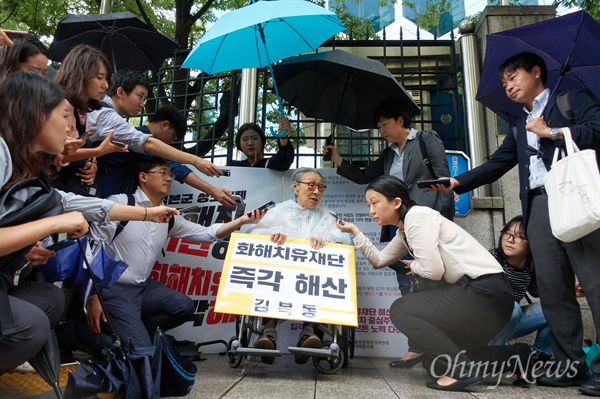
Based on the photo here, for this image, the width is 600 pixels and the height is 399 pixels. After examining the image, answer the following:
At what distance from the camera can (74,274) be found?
3.11 meters

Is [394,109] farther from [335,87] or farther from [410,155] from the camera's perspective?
[335,87]

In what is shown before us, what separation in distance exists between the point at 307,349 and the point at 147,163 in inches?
83.3

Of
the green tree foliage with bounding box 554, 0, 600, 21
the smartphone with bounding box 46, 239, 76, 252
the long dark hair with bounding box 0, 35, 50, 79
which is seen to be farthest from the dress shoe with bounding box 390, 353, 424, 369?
the green tree foliage with bounding box 554, 0, 600, 21

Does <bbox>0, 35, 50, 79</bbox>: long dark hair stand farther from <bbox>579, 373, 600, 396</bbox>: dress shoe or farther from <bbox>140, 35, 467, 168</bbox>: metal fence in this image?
<bbox>579, 373, 600, 396</bbox>: dress shoe

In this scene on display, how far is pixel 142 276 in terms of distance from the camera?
4102mm

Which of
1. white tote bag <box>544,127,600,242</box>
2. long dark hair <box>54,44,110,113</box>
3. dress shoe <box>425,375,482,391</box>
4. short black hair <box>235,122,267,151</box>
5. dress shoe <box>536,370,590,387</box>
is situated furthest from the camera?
short black hair <box>235,122,267,151</box>

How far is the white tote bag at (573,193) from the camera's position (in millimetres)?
2984

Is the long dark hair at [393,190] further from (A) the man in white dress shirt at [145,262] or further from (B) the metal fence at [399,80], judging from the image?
Answer: (B) the metal fence at [399,80]

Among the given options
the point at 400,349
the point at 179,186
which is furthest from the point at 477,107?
the point at 179,186

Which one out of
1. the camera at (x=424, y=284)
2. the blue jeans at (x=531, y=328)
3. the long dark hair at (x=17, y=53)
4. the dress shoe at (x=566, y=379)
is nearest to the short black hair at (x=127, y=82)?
the long dark hair at (x=17, y=53)

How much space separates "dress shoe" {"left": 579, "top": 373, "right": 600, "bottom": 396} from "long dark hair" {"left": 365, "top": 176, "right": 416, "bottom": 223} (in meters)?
1.56

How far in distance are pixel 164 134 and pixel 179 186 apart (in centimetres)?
85

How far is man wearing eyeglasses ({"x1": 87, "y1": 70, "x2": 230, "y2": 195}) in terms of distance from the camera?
13.0 feet

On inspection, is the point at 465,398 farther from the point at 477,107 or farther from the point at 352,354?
the point at 477,107
